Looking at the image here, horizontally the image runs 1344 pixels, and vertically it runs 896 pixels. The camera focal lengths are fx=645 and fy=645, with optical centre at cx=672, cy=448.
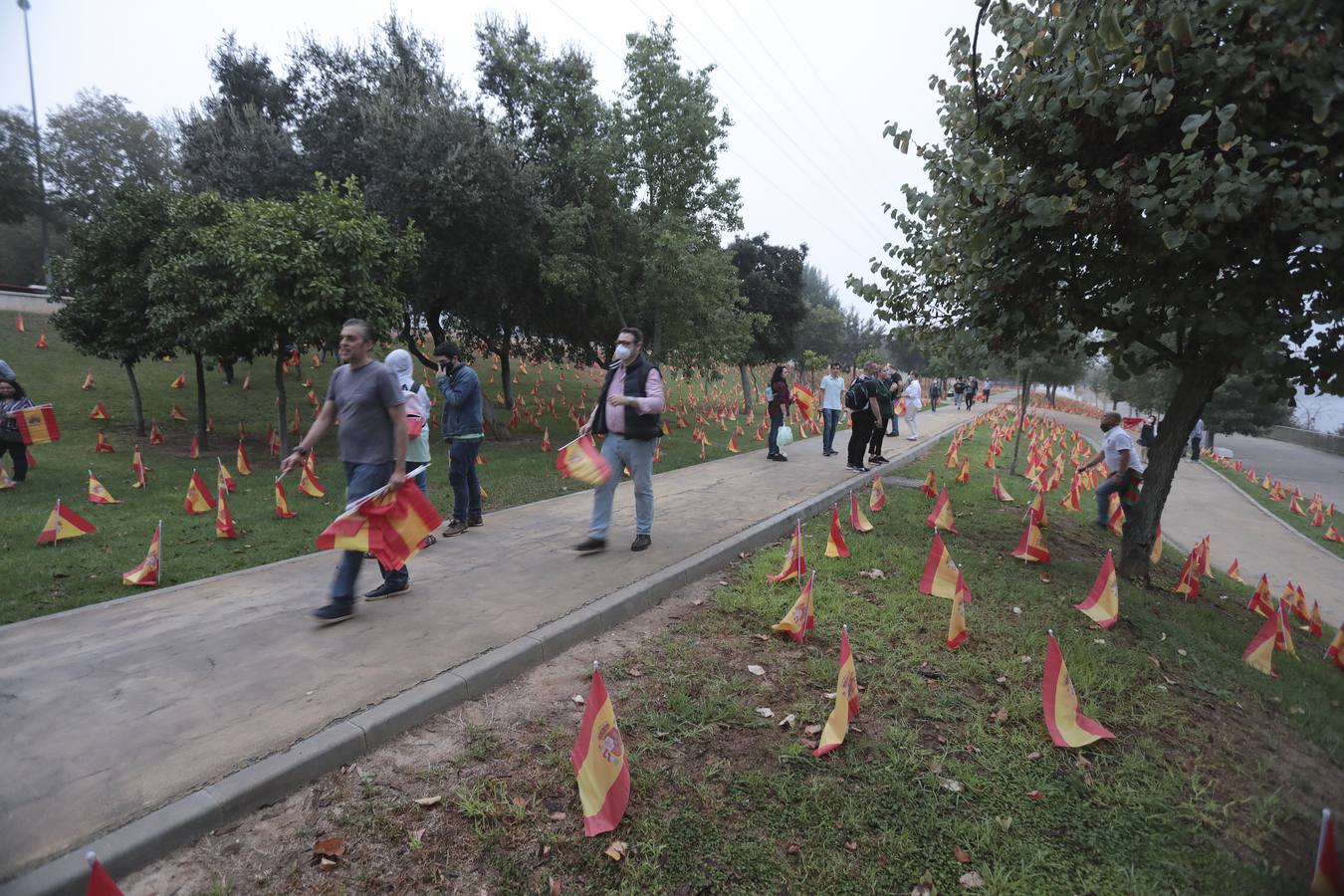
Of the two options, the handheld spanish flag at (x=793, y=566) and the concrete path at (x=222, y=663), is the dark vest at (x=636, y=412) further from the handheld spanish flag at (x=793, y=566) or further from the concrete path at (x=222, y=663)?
the handheld spanish flag at (x=793, y=566)

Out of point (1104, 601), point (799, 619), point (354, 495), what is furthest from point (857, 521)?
point (354, 495)

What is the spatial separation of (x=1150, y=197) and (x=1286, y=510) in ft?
55.3

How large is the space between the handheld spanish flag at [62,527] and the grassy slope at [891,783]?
5.91m

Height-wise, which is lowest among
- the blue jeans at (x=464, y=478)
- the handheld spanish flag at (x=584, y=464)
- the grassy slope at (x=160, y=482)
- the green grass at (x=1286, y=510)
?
the green grass at (x=1286, y=510)

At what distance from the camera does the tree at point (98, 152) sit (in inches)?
1323

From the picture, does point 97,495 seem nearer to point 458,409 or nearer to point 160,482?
point 160,482

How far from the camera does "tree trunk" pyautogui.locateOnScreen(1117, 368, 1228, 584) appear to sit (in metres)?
6.15

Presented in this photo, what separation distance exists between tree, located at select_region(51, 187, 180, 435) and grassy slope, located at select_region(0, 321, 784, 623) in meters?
2.17

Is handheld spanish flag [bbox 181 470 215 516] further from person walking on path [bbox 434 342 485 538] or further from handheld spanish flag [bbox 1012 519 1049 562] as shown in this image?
handheld spanish flag [bbox 1012 519 1049 562]

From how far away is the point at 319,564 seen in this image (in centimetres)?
554

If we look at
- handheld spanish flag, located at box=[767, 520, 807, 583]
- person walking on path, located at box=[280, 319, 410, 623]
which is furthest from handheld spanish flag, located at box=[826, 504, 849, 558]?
person walking on path, located at box=[280, 319, 410, 623]

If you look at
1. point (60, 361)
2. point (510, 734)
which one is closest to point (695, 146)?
point (510, 734)

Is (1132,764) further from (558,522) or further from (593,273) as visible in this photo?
(593,273)

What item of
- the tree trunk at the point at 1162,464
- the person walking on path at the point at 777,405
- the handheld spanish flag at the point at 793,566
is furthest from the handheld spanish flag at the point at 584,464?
the person walking on path at the point at 777,405
